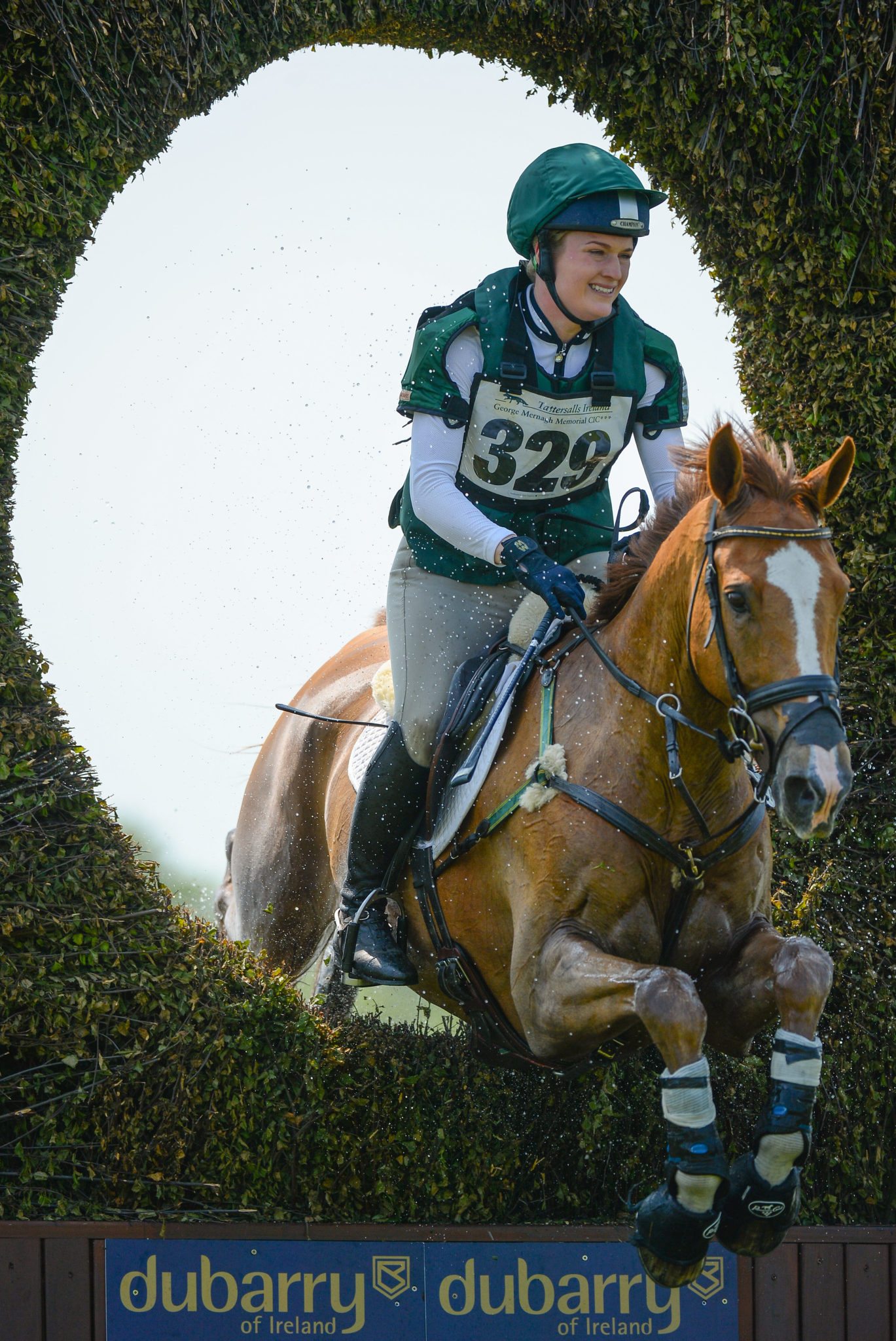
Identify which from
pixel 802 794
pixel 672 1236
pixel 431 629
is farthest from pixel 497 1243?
pixel 802 794

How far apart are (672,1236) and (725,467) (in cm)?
182

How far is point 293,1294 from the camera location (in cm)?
430

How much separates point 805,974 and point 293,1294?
2231 millimetres

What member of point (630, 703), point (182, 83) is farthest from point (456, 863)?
point (182, 83)

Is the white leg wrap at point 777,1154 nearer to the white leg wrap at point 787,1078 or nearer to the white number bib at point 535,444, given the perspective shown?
the white leg wrap at point 787,1078

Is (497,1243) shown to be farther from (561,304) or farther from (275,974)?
(561,304)

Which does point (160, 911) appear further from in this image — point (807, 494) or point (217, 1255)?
point (807, 494)

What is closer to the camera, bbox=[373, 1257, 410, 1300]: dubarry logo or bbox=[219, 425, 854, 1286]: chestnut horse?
bbox=[219, 425, 854, 1286]: chestnut horse

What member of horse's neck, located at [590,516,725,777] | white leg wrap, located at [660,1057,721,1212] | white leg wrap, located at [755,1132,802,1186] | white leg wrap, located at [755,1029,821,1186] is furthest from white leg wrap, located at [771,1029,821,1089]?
horse's neck, located at [590,516,725,777]

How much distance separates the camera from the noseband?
9.35 feet

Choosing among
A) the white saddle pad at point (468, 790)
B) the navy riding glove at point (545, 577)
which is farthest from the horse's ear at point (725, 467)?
the white saddle pad at point (468, 790)

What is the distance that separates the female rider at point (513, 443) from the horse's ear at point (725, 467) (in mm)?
686

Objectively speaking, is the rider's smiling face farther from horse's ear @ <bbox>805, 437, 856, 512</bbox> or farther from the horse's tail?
the horse's tail

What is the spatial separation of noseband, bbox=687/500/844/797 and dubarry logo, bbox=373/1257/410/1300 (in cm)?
222
